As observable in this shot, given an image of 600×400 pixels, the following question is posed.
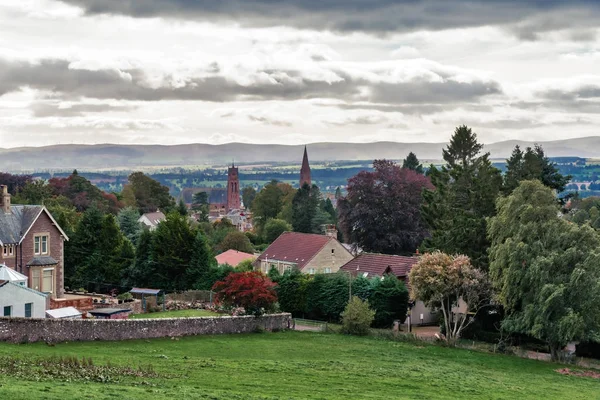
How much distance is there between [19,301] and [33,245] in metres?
13.1

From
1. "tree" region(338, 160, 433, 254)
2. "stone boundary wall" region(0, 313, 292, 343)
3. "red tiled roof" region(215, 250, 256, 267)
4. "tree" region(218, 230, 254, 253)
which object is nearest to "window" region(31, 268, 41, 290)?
"stone boundary wall" region(0, 313, 292, 343)

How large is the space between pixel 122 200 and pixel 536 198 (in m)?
105

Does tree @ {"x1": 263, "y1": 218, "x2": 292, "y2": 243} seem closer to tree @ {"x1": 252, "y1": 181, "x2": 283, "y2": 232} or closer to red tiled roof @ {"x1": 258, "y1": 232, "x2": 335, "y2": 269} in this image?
tree @ {"x1": 252, "y1": 181, "x2": 283, "y2": 232}

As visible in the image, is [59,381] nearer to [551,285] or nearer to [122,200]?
[551,285]

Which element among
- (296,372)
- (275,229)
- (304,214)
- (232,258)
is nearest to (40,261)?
(296,372)

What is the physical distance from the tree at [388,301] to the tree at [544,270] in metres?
9.12

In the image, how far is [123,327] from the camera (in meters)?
41.9

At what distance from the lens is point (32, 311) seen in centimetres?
4659

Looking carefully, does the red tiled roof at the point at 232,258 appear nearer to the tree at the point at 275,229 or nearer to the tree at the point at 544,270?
the tree at the point at 275,229

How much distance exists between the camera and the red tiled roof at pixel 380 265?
65750mm

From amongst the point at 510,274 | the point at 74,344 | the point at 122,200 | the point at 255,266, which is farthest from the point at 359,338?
the point at 122,200

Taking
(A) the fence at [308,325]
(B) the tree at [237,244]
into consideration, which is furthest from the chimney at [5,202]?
Result: (B) the tree at [237,244]

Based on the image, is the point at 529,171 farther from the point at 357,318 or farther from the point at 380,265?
the point at 357,318

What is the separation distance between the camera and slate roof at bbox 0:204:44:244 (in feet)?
186
